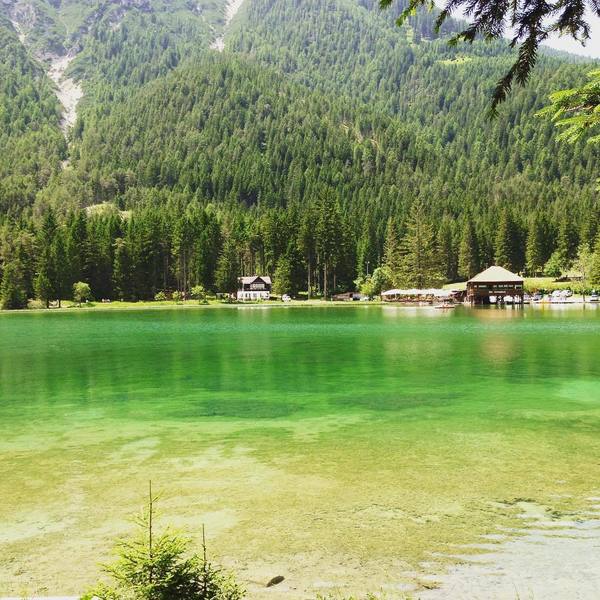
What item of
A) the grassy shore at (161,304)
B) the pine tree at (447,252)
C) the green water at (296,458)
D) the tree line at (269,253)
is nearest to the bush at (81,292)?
the tree line at (269,253)

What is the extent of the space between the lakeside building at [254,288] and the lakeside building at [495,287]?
146 feet

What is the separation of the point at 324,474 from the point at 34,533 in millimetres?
6051

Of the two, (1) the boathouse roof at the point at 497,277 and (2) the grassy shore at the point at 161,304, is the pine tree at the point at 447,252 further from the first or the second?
(2) the grassy shore at the point at 161,304

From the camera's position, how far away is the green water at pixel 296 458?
9812mm

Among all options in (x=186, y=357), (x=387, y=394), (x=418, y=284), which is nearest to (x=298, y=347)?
(x=186, y=357)

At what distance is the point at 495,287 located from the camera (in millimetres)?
129500

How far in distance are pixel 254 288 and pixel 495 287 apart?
52666 millimetres

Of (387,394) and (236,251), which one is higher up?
(236,251)

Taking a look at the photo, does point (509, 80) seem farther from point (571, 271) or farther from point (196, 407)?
point (571, 271)

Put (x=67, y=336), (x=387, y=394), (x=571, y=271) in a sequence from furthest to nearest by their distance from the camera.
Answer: (x=571, y=271) → (x=67, y=336) → (x=387, y=394)

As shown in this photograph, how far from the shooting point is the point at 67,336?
58.1m

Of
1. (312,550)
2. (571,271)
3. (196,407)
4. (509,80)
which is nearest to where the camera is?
(509,80)

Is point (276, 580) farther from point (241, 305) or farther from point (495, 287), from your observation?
point (495, 287)

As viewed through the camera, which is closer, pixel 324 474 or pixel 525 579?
pixel 525 579
